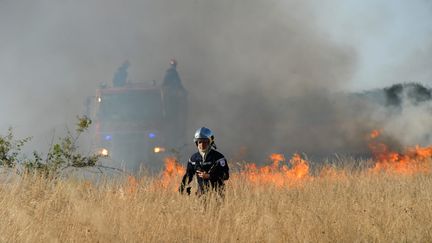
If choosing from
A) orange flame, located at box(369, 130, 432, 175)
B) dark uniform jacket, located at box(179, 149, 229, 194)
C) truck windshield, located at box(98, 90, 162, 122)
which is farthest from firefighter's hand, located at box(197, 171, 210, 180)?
truck windshield, located at box(98, 90, 162, 122)

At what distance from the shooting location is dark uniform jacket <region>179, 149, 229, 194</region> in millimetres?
7621

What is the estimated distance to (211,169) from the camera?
7.64 meters

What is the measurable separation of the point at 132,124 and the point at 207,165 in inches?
1401

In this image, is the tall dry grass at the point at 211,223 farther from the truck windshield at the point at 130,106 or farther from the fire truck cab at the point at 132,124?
the truck windshield at the point at 130,106

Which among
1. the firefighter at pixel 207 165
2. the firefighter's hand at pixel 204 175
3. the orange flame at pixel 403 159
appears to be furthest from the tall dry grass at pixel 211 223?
the orange flame at pixel 403 159

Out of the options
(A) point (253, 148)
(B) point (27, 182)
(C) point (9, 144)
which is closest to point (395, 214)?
(B) point (27, 182)

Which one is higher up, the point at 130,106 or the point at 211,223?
the point at 130,106

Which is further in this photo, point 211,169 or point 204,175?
point 211,169

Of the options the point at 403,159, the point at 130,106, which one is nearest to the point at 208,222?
the point at 403,159

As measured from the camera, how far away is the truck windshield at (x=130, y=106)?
136 ft

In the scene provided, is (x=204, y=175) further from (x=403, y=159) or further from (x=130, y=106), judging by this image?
(x=130, y=106)

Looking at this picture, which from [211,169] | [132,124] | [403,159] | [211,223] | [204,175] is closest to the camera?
[211,223]

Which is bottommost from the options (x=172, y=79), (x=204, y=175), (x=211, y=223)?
(x=211, y=223)

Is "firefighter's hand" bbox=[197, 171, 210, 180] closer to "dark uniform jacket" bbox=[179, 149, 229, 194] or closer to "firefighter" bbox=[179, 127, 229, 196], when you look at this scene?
"firefighter" bbox=[179, 127, 229, 196]
